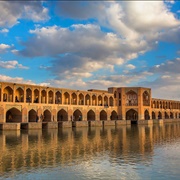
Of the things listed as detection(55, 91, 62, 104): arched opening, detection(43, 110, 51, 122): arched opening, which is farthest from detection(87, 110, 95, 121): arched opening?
detection(43, 110, 51, 122): arched opening

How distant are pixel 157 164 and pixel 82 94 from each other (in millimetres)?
31314

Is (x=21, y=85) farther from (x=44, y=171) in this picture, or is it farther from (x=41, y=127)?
(x=44, y=171)

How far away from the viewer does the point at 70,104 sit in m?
38.8

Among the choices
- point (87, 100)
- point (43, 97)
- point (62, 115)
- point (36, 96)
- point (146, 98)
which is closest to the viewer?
point (36, 96)

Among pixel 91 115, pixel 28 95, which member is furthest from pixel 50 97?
pixel 91 115

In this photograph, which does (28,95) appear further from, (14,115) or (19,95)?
(14,115)

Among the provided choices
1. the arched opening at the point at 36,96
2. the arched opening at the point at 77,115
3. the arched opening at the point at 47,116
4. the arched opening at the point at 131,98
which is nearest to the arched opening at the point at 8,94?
the arched opening at the point at 36,96

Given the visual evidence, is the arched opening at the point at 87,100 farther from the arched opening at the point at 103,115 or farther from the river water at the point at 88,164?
the river water at the point at 88,164

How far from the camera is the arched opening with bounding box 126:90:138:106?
157 feet

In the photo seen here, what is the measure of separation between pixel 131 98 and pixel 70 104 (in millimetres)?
14476

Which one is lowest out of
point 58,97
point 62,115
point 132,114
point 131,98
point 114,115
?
point 114,115

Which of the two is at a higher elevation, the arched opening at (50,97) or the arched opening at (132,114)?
the arched opening at (50,97)

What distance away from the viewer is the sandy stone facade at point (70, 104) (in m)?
31.5

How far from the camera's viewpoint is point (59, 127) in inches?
1257
